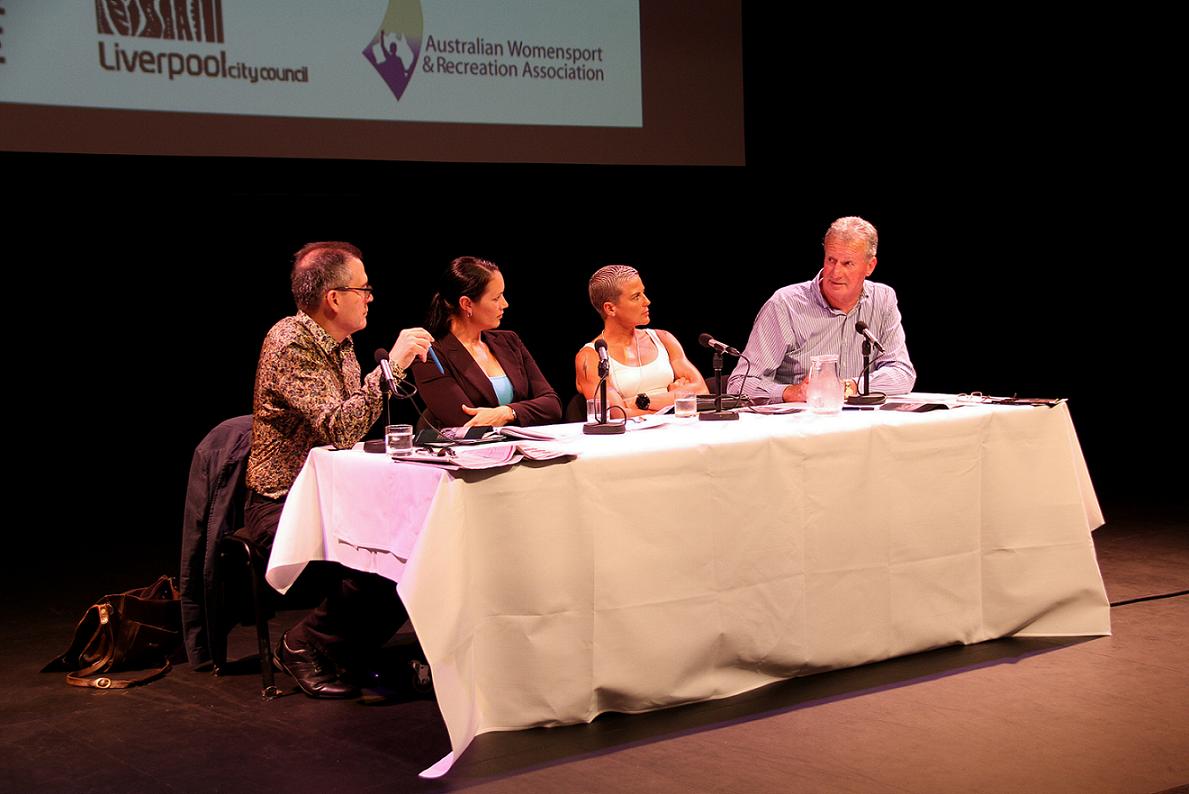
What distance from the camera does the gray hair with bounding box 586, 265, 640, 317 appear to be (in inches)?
169

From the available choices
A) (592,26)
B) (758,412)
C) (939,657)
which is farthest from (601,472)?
(592,26)

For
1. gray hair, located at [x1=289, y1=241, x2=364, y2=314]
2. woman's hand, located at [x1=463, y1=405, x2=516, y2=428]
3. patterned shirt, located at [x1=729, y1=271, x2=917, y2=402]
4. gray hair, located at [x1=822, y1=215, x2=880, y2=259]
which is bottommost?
woman's hand, located at [x1=463, y1=405, x2=516, y2=428]

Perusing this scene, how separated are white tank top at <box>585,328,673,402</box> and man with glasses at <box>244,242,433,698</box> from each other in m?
1.02

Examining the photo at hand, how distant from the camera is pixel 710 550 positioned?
318 cm

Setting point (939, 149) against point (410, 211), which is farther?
point (939, 149)

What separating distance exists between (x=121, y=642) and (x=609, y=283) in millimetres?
1908

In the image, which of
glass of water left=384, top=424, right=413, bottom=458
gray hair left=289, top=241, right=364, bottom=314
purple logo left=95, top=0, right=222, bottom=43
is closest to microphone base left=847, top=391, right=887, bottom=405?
glass of water left=384, top=424, right=413, bottom=458

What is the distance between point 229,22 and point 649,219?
8.38 ft

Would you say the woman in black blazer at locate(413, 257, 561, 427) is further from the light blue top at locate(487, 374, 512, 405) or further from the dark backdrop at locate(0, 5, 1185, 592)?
the dark backdrop at locate(0, 5, 1185, 592)

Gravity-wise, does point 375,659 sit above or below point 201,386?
below

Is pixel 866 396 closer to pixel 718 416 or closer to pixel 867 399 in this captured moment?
pixel 867 399

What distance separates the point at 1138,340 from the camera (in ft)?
26.9

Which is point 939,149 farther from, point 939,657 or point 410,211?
point 939,657

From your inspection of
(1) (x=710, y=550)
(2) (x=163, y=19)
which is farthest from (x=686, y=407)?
(2) (x=163, y=19)
